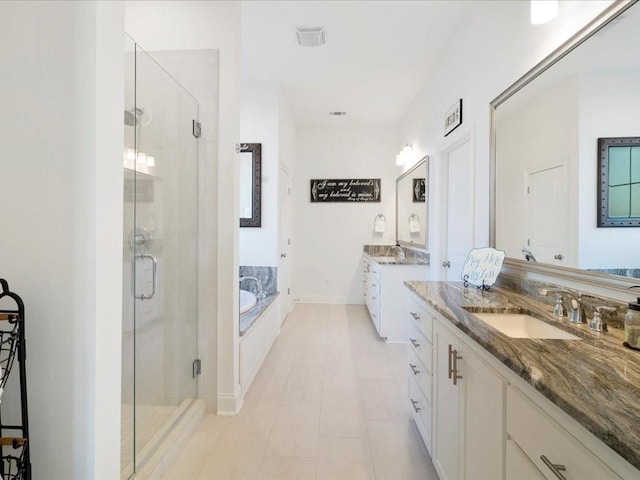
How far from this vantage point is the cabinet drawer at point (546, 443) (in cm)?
61

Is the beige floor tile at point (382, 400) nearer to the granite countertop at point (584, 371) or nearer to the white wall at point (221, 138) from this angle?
the white wall at point (221, 138)

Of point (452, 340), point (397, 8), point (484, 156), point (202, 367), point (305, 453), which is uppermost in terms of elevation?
point (397, 8)

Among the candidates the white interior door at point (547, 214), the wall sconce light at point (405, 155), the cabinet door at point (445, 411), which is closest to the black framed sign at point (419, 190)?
the wall sconce light at point (405, 155)

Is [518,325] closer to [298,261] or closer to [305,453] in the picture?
[305,453]

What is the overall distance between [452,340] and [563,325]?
0.42 m

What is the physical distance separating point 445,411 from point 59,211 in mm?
1631

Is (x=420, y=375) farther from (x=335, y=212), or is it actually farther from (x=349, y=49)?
(x=335, y=212)

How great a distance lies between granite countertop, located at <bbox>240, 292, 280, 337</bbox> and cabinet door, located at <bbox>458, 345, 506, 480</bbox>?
1.60m

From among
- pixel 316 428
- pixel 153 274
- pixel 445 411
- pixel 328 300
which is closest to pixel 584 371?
pixel 445 411

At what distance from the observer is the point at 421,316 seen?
1.73 metres

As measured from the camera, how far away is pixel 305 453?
1709 mm

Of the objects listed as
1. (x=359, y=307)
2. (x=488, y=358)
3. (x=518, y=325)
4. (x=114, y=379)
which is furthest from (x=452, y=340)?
(x=359, y=307)

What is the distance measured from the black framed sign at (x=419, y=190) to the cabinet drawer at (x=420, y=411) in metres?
2.29

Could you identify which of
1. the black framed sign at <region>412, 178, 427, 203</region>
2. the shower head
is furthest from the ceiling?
the shower head
